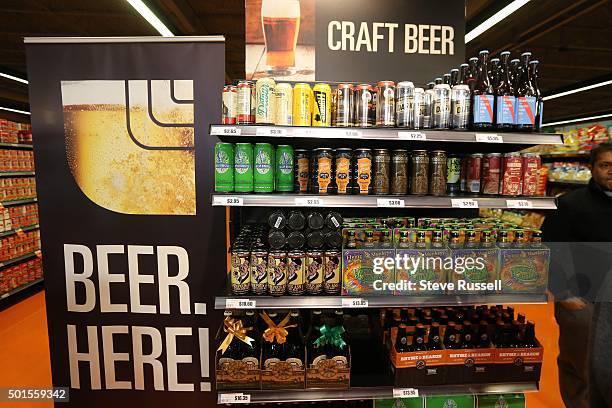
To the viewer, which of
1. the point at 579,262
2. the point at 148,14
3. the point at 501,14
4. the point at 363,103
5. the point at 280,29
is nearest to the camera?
the point at 363,103

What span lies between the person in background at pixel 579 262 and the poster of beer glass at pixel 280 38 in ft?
6.82

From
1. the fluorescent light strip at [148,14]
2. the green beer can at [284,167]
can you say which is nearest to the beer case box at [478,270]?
the green beer can at [284,167]

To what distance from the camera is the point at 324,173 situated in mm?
1908

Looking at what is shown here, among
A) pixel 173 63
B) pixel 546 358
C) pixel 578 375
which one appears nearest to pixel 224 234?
pixel 173 63

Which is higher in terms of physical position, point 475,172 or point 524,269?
point 475,172

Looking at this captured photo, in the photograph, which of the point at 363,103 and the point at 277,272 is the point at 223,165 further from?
the point at 363,103

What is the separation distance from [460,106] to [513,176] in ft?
1.53

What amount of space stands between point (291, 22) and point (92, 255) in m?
2.08

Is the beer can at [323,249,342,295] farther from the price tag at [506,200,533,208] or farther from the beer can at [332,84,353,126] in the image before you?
the price tag at [506,200,533,208]

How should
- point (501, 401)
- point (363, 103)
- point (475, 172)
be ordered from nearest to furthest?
point (363, 103)
point (475, 172)
point (501, 401)

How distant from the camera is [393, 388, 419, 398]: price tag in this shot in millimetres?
1937

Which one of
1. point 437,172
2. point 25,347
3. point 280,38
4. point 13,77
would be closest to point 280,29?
point 280,38

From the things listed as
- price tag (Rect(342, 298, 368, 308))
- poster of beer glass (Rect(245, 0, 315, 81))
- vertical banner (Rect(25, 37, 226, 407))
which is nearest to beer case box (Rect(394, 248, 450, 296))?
price tag (Rect(342, 298, 368, 308))

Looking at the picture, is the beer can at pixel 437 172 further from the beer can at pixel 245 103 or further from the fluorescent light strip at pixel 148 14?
the fluorescent light strip at pixel 148 14
